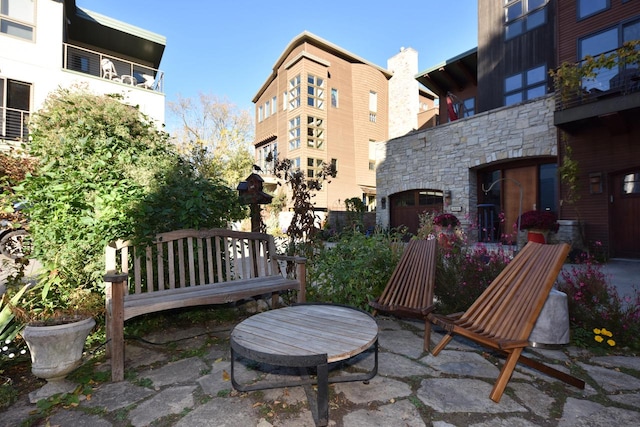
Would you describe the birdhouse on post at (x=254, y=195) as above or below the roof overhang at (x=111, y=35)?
below

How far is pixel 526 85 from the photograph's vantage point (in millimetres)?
11227

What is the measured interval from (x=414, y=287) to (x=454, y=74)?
49.5 feet

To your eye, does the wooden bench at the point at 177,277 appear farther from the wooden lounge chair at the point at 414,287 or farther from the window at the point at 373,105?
the window at the point at 373,105

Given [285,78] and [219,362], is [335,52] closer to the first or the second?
[285,78]

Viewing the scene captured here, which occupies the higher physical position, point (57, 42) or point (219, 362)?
point (57, 42)

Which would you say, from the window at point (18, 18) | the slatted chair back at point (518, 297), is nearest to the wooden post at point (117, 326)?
the slatted chair back at point (518, 297)

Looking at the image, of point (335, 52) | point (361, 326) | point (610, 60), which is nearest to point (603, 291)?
point (361, 326)

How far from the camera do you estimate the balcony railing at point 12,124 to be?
419 inches

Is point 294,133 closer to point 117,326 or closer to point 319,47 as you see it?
point 319,47

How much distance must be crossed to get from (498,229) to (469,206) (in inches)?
51.1

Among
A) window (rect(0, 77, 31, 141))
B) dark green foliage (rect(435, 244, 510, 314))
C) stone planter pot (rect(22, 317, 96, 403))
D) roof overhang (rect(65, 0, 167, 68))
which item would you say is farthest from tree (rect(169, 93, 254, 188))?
stone planter pot (rect(22, 317, 96, 403))

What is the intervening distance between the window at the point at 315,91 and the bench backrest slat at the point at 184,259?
53.3 feet

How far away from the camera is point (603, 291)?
3129 mm

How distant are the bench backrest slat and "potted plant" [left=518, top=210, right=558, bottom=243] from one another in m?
6.46
